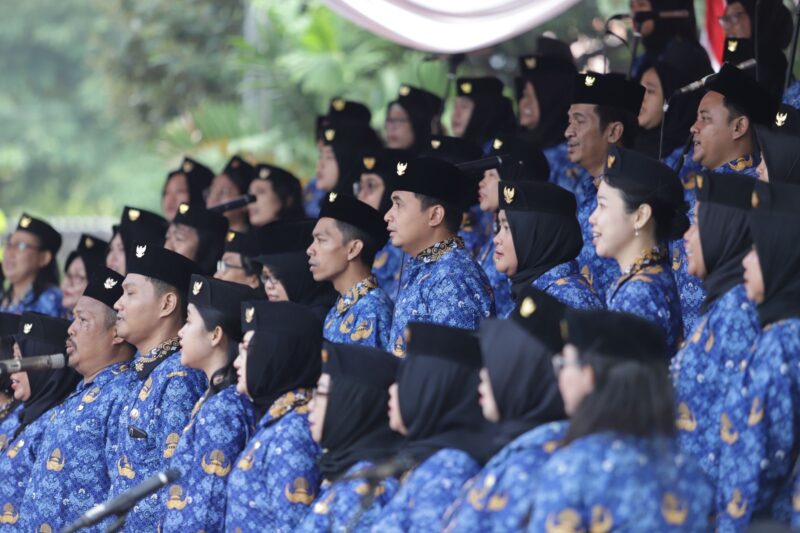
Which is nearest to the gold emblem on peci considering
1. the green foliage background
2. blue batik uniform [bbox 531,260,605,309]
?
blue batik uniform [bbox 531,260,605,309]

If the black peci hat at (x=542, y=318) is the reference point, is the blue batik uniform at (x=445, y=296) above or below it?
below

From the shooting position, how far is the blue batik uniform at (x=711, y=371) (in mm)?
4176

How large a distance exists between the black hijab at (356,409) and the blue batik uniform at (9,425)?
2.59 m

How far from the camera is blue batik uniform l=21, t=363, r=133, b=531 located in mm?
5965

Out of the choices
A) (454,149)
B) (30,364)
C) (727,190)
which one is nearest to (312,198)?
(454,149)

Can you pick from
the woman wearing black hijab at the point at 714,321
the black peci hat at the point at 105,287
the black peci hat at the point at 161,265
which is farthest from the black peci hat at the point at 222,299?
the woman wearing black hijab at the point at 714,321

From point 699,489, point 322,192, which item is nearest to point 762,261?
point 699,489

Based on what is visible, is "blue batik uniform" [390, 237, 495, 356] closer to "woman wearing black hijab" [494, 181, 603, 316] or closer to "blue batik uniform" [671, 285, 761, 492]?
"woman wearing black hijab" [494, 181, 603, 316]

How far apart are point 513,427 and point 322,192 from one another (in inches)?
189

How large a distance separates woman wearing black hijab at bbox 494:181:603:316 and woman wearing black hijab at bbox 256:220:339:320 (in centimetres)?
116

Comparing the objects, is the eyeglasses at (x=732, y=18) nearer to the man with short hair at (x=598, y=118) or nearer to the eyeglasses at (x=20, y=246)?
the man with short hair at (x=598, y=118)

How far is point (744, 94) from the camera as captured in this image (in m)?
5.73

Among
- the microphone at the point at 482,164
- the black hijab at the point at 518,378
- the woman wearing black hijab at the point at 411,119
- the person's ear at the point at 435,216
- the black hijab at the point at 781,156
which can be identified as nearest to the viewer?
the black hijab at the point at 518,378

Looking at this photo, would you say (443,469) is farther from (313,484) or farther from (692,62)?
(692,62)
